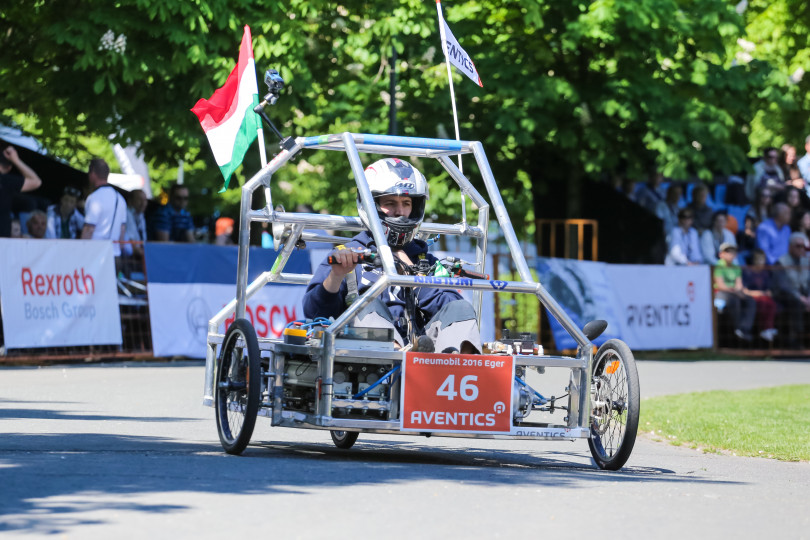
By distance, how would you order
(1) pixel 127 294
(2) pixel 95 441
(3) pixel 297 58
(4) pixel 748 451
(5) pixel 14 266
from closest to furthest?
(2) pixel 95 441 < (4) pixel 748 451 < (5) pixel 14 266 < (1) pixel 127 294 < (3) pixel 297 58

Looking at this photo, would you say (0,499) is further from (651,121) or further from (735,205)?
(735,205)

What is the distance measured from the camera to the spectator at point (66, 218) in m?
18.0

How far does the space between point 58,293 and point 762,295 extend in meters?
11.3

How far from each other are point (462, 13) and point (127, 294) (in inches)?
325

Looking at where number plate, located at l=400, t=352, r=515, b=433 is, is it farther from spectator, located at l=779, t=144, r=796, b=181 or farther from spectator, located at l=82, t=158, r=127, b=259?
spectator, located at l=779, t=144, r=796, b=181

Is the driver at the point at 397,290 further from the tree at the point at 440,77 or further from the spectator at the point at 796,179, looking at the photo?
the spectator at the point at 796,179

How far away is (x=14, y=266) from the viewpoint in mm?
16203

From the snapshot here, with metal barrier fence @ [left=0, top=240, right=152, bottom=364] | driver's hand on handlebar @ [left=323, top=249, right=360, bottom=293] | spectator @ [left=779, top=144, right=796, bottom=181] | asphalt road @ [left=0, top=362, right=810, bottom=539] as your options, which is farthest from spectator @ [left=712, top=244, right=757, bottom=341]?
driver's hand on handlebar @ [left=323, top=249, right=360, bottom=293]

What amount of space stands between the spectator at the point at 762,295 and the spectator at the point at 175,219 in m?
8.74

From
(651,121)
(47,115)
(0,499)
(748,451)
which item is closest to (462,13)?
(651,121)

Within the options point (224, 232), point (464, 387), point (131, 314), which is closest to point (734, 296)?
point (224, 232)

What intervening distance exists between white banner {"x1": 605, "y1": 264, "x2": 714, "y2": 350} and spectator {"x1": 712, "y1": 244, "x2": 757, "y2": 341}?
187 millimetres

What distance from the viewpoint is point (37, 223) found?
17250 mm

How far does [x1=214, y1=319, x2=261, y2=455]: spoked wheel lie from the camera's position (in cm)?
778
